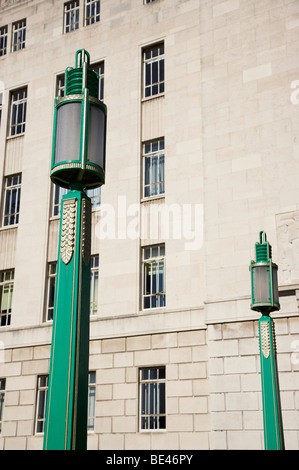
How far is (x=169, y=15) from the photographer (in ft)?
80.0

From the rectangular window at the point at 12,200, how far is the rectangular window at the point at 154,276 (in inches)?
274

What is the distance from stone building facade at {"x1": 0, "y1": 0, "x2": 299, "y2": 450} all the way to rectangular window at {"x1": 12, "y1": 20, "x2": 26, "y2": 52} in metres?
3.26

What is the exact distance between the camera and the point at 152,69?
968 inches

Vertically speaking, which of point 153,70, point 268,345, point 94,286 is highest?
point 153,70

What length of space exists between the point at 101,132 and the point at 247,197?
13.8 m

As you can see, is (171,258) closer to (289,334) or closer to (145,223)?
(145,223)

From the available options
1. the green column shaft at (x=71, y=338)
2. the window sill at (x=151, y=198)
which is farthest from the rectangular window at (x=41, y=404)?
the green column shaft at (x=71, y=338)

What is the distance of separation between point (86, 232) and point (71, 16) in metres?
23.8

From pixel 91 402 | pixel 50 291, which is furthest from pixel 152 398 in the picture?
pixel 50 291

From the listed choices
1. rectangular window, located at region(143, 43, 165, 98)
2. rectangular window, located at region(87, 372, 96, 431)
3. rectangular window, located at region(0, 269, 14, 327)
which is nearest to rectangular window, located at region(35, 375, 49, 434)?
rectangular window, located at region(87, 372, 96, 431)

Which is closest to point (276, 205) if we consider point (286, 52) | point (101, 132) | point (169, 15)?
point (286, 52)

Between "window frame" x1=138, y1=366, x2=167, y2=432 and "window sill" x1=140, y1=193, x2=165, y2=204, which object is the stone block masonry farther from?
"window sill" x1=140, y1=193, x2=165, y2=204

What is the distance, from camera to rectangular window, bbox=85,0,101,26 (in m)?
26.8

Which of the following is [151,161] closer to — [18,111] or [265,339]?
[18,111]
